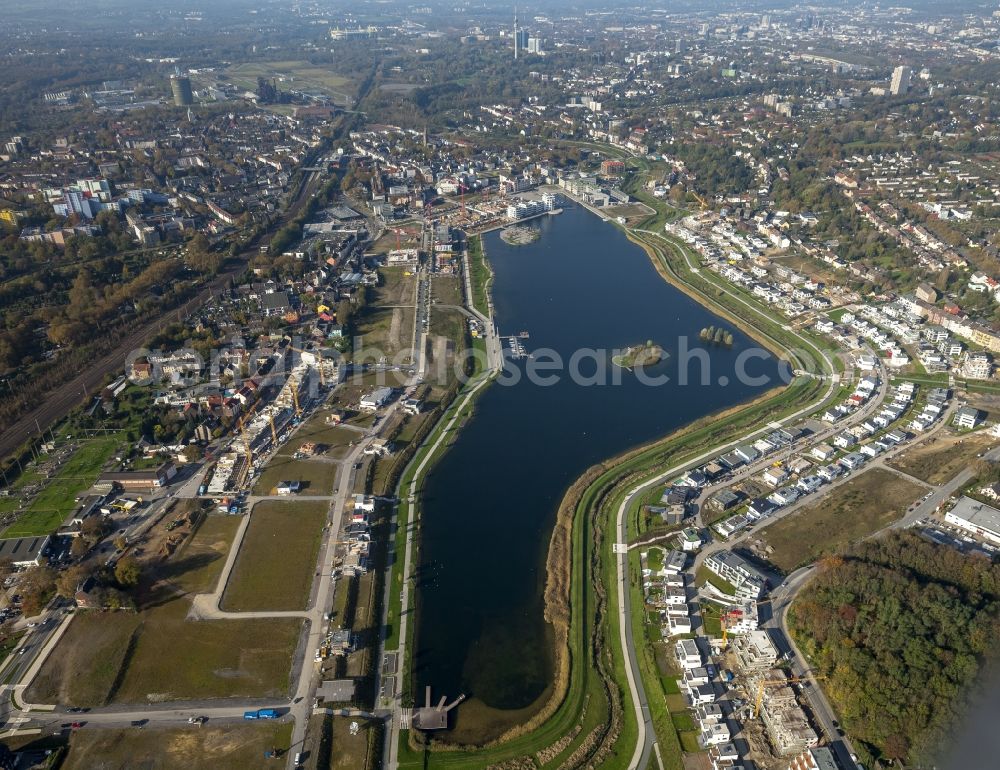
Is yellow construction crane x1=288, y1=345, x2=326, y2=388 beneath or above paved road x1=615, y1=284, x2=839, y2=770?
above

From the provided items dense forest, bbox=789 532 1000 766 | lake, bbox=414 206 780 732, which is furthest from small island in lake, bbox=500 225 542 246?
dense forest, bbox=789 532 1000 766

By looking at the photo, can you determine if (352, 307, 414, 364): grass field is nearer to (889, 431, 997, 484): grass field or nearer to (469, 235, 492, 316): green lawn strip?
(469, 235, 492, 316): green lawn strip

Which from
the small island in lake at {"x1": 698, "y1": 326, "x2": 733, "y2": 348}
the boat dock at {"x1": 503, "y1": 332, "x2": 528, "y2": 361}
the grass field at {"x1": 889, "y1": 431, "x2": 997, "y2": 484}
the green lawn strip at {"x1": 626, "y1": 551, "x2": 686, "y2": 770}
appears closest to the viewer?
the green lawn strip at {"x1": 626, "y1": 551, "x2": 686, "y2": 770}

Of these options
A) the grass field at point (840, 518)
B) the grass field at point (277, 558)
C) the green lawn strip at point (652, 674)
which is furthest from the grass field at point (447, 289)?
the grass field at point (840, 518)

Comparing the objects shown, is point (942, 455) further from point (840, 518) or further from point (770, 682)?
point (770, 682)

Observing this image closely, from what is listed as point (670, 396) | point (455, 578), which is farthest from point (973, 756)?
point (670, 396)

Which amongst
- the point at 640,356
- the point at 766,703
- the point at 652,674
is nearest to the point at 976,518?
the point at 766,703
